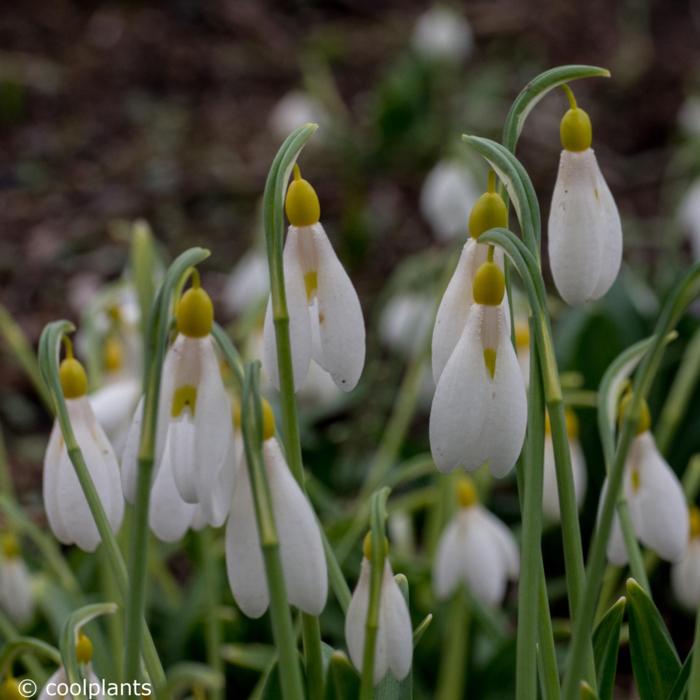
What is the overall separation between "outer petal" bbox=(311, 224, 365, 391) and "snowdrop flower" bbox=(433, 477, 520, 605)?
2.43 ft

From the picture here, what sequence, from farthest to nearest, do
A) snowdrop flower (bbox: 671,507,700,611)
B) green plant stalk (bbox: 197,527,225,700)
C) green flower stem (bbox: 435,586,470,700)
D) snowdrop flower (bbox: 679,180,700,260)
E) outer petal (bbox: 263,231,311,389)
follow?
snowdrop flower (bbox: 679,180,700,260), green flower stem (bbox: 435,586,470,700), snowdrop flower (bbox: 671,507,700,611), green plant stalk (bbox: 197,527,225,700), outer petal (bbox: 263,231,311,389)

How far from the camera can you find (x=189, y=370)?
92 cm

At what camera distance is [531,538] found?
0.92 meters

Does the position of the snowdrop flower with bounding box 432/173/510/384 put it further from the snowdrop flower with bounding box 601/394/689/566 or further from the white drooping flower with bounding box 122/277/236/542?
the snowdrop flower with bounding box 601/394/689/566

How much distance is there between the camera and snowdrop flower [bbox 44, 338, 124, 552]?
1026 mm

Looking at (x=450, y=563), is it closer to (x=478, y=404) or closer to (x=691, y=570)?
(x=691, y=570)

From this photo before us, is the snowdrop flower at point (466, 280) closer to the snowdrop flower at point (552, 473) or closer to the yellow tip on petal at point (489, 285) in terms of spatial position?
the yellow tip on petal at point (489, 285)

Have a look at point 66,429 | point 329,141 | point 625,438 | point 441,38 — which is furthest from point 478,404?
point 441,38

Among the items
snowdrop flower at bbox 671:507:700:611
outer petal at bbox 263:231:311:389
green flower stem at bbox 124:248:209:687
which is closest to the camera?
green flower stem at bbox 124:248:209:687

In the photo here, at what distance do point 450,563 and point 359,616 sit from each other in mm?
700

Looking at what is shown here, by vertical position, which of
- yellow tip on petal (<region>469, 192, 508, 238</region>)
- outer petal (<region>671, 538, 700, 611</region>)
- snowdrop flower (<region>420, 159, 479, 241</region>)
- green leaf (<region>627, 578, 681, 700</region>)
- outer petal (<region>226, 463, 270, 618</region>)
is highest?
yellow tip on petal (<region>469, 192, 508, 238</region>)

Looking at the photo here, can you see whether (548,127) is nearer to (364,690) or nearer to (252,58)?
(252,58)

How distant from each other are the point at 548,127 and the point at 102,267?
156 cm

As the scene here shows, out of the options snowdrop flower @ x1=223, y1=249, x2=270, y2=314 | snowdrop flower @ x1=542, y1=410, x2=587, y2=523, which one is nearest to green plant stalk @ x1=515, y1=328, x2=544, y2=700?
snowdrop flower @ x1=542, y1=410, x2=587, y2=523
